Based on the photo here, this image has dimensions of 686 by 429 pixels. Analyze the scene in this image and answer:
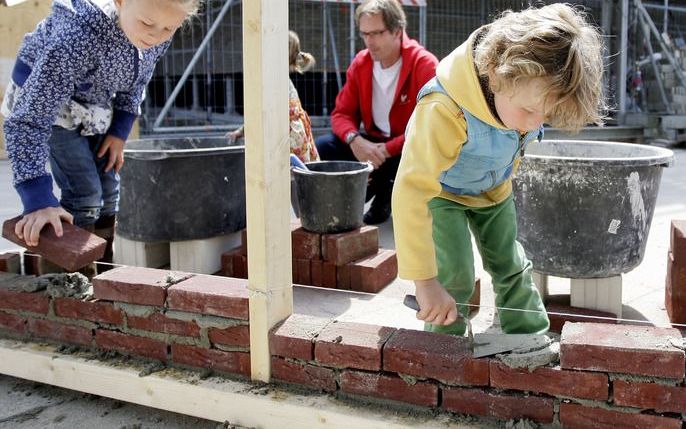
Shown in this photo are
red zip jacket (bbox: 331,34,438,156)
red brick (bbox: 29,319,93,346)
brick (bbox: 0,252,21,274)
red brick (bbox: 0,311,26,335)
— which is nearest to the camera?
red brick (bbox: 29,319,93,346)

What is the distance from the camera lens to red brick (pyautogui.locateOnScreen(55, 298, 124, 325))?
2414 mm

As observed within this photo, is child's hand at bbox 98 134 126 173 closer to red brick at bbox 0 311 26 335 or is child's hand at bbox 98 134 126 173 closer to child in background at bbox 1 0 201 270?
child in background at bbox 1 0 201 270

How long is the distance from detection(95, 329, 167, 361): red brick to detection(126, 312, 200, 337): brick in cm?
4

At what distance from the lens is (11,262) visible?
2.82 meters

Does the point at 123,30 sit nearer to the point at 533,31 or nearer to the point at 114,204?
the point at 114,204

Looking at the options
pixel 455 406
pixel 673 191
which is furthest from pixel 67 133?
pixel 673 191

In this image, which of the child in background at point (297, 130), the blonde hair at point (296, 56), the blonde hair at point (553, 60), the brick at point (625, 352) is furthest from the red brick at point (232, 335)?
the blonde hair at point (296, 56)

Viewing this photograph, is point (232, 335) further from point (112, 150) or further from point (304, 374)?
point (112, 150)

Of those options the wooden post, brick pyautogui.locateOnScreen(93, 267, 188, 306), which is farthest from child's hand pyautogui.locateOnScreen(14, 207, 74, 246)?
the wooden post

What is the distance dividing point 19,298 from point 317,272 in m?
1.34

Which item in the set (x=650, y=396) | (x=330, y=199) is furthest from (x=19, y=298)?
(x=650, y=396)

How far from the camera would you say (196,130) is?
8414 mm

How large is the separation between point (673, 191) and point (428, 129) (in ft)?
14.3

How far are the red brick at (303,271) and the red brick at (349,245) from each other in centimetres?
10
